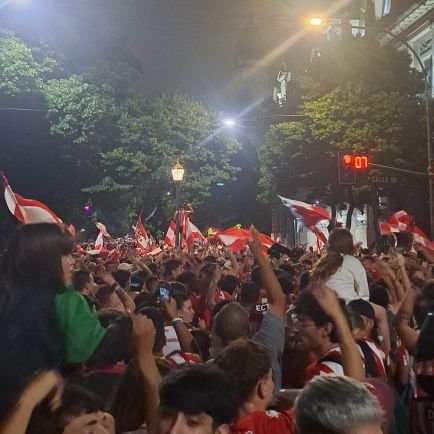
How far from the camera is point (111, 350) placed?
3.88 meters

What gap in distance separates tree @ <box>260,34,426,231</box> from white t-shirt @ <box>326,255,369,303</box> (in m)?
31.7

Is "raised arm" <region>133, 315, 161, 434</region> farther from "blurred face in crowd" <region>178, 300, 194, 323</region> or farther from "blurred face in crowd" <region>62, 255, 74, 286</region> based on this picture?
"blurred face in crowd" <region>178, 300, 194, 323</region>

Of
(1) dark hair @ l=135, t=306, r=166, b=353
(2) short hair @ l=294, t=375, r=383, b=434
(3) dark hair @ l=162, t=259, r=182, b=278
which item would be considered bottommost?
(2) short hair @ l=294, t=375, r=383, b=434

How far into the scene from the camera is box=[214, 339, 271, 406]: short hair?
379cm

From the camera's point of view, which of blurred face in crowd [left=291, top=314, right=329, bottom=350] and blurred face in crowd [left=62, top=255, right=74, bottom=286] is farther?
blurred face in crowd [left=291, top=314, right=329, bottom=350]

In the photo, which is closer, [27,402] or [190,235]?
[27,402]

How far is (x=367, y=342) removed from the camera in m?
5.37

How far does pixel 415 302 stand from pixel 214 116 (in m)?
48.0

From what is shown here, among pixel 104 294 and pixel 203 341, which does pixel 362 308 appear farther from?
pixel 104 294

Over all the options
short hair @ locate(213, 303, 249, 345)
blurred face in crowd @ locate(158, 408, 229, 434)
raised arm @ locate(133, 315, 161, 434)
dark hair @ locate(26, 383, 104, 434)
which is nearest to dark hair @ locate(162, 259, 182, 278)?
short hair @ locate(213, 303, 249, 345)

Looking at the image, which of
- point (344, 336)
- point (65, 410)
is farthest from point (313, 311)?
point (65, 410)

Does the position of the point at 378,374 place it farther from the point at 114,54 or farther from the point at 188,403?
the point at 114,54

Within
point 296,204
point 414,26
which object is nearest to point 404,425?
point 296,204

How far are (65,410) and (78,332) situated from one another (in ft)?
2.46
